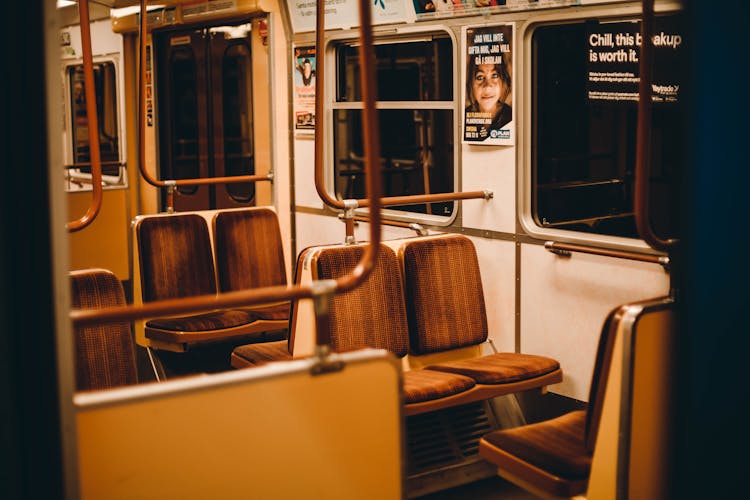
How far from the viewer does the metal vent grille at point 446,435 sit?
13.2ft

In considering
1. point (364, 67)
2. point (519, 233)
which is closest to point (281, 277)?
point (519, 233)

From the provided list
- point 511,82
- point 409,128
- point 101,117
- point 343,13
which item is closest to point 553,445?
point 511,82

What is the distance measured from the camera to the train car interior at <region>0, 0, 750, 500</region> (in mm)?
1927

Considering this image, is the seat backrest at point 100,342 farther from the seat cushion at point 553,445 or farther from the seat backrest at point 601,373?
the seat backrest at point 601,373

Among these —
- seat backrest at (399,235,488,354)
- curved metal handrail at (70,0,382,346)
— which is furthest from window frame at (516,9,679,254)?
curved metal handrail at (70,0,382,346)

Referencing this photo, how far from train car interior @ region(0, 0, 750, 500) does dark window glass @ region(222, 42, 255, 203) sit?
0.03 meters

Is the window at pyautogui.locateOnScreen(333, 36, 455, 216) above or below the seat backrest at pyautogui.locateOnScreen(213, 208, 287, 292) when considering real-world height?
above

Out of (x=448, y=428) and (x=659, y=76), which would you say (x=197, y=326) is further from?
(x=659, y=76)

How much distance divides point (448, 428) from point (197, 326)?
1.64 metres

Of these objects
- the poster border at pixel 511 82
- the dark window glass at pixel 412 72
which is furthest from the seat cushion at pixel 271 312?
the dark window glass at pixel 412 72

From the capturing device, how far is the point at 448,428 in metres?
4.15

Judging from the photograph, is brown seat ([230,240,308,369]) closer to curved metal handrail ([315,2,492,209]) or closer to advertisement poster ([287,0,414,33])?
curved metal handrail ([315,2,492,209])

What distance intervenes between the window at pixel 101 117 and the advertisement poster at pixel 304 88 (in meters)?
1.91

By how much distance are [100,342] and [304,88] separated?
9.82 feet
